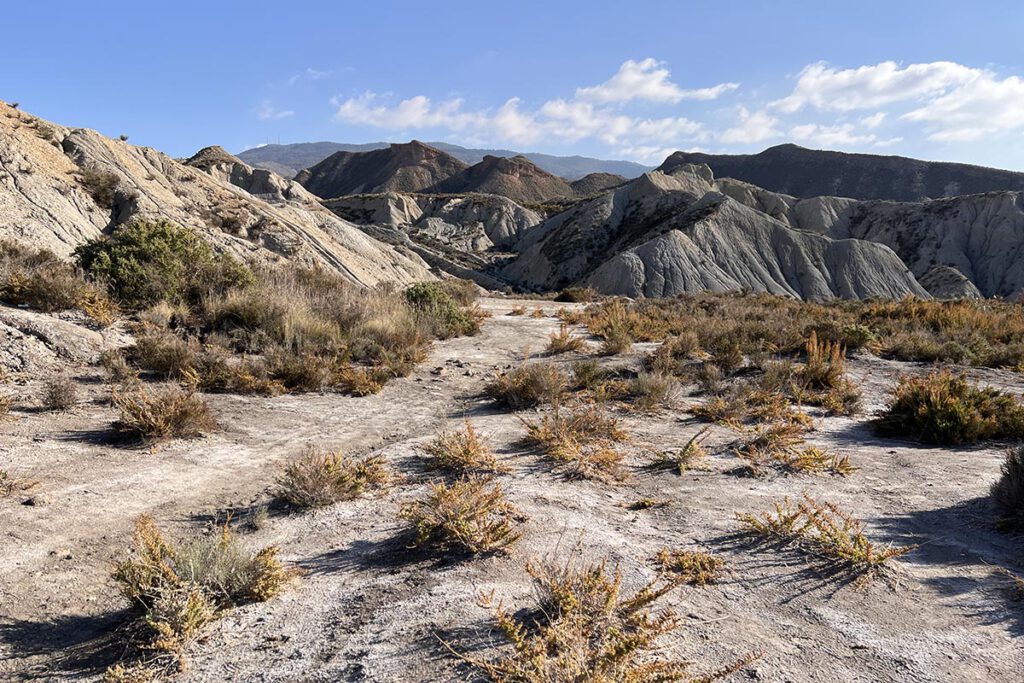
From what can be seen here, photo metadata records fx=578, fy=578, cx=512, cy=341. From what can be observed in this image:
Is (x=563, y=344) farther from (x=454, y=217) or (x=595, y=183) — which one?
(x=595, y=183)

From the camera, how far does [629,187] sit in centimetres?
6625

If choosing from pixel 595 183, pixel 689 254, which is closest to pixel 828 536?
pixel 689 254

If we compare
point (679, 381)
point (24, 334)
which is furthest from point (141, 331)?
point (679, 381)

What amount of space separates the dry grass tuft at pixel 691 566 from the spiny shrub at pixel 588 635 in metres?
0.16

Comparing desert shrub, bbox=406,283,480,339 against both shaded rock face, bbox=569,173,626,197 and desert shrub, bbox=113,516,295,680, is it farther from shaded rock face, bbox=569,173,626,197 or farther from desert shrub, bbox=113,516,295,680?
shaded rock face, bbox=569,173,626,197

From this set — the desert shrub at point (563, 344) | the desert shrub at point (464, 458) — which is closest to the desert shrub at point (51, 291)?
the desert shrub at point (464, 458)

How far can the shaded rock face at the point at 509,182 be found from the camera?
139 metres

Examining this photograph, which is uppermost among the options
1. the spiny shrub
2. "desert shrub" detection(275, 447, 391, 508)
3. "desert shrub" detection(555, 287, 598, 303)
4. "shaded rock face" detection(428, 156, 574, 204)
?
"shaded rock face" detection(428, 156, 574, 204)

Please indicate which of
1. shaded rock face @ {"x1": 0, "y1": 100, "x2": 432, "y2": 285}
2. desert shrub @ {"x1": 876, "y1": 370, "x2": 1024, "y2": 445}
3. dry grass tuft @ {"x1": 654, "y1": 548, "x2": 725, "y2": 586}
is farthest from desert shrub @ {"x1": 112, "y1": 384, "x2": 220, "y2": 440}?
shaded rock face @ {"x1": 0, "y1": 100, "x2": 432, "y2": 285}

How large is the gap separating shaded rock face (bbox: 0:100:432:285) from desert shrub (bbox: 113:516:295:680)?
12.8m

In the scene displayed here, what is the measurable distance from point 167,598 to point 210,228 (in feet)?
61.2

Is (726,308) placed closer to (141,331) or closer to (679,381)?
(679,381)

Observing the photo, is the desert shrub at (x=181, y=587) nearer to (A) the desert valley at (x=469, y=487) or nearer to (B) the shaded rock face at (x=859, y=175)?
(A) the desert valley at (x=469, y=487)

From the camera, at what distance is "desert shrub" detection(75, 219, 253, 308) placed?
8945 millimetres
